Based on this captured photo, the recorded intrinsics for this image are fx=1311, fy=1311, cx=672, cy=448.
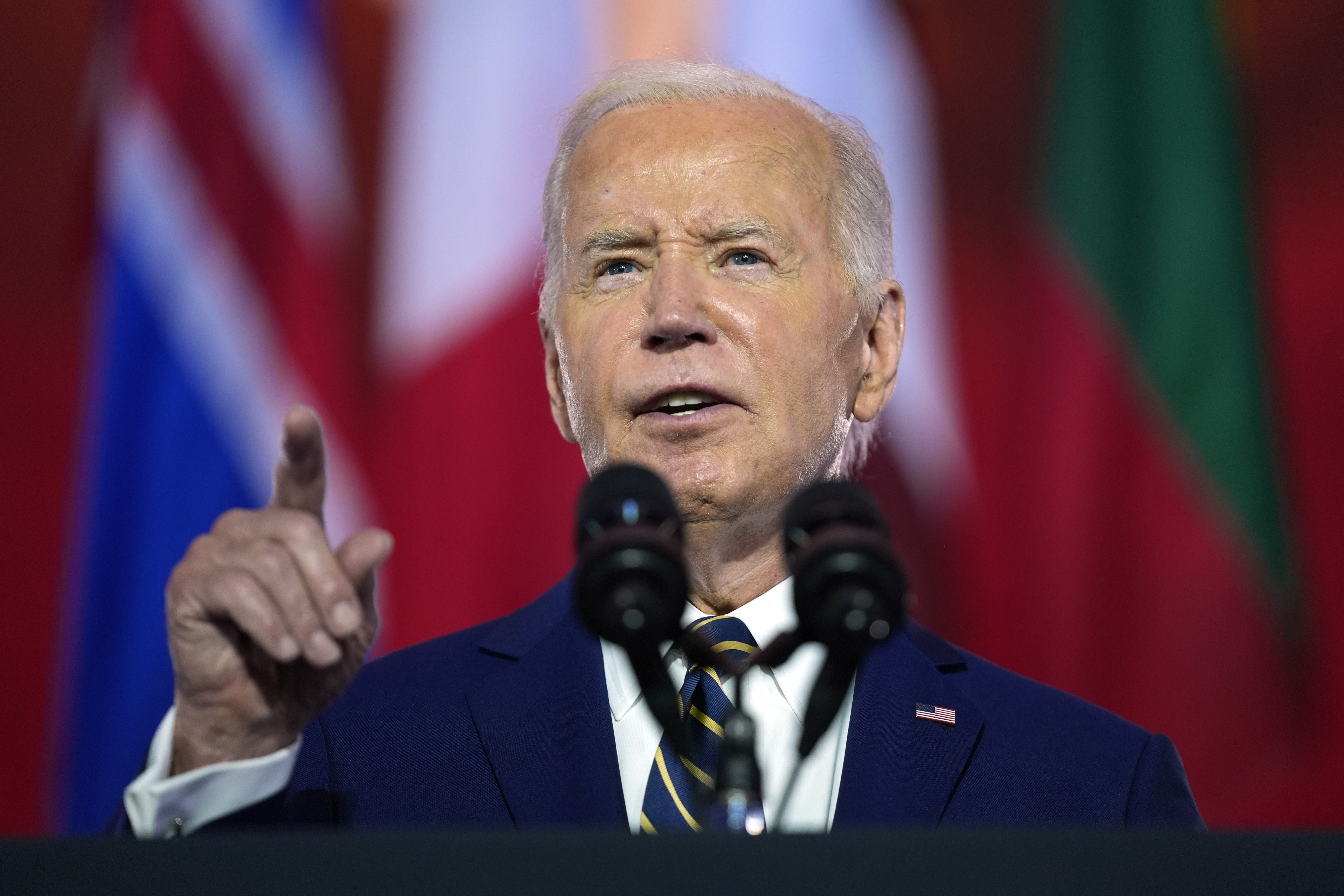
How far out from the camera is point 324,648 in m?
1.13

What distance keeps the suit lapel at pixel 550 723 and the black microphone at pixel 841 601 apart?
1.95 ft

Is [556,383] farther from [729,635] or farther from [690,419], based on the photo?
[729,635]

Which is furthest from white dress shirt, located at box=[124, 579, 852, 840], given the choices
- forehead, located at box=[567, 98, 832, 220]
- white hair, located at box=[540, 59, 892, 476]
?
forehead, located at box=[567, 98, 832, 220]

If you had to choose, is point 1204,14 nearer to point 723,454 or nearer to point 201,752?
point 723,454

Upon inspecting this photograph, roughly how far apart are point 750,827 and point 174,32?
9.42 ft

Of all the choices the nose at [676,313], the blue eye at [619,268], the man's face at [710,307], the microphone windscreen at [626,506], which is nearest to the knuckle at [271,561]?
the microphone windscreen at [626,506]

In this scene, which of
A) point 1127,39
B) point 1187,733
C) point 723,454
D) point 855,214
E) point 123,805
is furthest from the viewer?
point 1127,39

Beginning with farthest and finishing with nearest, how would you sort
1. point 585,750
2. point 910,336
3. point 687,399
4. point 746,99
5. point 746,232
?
1. point 910,336
2. point 746,99
3. point 746,232
4. point 687,399
5. point 585,750

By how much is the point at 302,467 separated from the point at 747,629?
0.71 meters

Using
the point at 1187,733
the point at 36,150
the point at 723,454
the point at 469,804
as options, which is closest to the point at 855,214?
the point at 723,454

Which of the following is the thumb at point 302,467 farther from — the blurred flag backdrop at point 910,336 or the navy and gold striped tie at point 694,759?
the blurred flag backdrop at point 910,336

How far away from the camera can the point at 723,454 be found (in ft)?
5.58

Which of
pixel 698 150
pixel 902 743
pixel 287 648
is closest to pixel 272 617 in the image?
pixel 287 648

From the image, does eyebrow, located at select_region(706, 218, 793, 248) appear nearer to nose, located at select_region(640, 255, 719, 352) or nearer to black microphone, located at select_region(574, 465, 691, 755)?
nose, located at select_region(640, 255, 719, 352)
